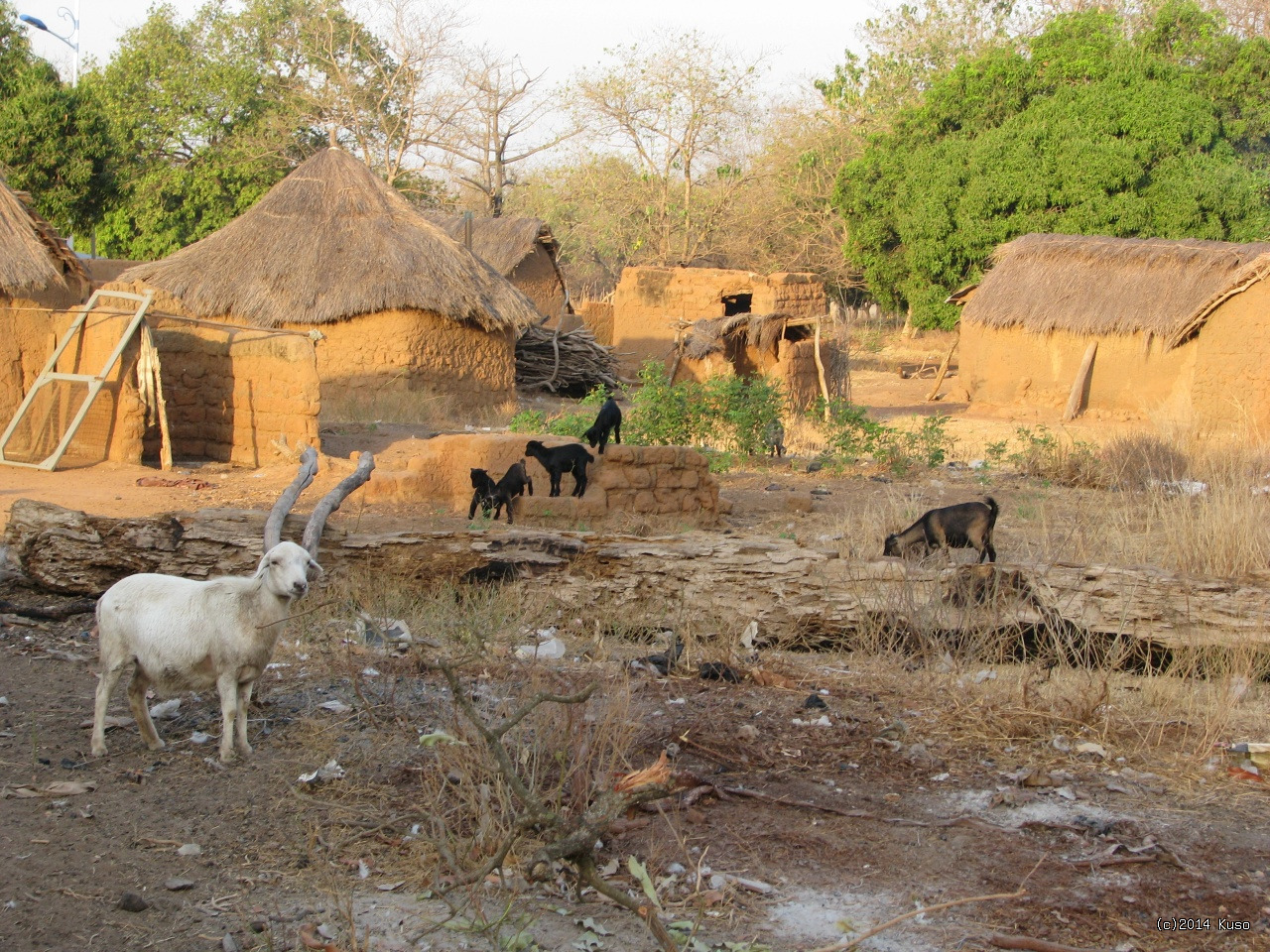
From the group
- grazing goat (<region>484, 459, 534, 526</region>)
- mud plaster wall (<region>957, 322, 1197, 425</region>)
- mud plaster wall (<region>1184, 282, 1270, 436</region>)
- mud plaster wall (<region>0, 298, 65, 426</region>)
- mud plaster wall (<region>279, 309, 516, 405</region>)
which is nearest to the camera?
grazing goat (<region>484, 459, 534, 526</region>)

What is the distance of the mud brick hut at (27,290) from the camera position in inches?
428

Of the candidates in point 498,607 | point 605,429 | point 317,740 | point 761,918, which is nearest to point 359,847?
point 317,740

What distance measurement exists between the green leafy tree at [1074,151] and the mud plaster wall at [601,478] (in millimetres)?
17994

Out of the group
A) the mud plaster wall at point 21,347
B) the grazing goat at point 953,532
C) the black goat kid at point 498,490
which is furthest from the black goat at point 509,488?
the mud plaster wall at point 21,347

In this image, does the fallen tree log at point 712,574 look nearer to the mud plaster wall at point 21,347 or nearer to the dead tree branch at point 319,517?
the dead tree branch at point 319,517

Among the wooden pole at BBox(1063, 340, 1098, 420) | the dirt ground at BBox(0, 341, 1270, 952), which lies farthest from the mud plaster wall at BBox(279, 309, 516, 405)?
the dirt ground at BBox(0, 341, 1270, 952)

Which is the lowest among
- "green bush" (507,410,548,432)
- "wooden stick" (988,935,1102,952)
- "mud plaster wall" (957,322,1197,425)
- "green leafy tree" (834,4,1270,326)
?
"wooden stick" (988,935,1102,952)

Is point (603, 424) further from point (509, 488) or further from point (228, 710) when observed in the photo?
point (228, 710)

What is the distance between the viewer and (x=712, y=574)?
18.8ft

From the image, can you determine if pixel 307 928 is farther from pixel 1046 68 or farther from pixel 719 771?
pixel 1046 68

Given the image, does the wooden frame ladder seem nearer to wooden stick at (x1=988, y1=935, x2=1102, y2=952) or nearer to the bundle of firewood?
wooden stick at (x1=988, y1=935, x2=1102, y2=952)

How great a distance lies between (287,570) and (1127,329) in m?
17.7

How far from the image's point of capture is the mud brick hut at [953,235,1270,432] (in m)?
16.9

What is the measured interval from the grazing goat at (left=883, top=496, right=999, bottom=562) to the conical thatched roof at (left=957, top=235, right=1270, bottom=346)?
11871 millimetres
